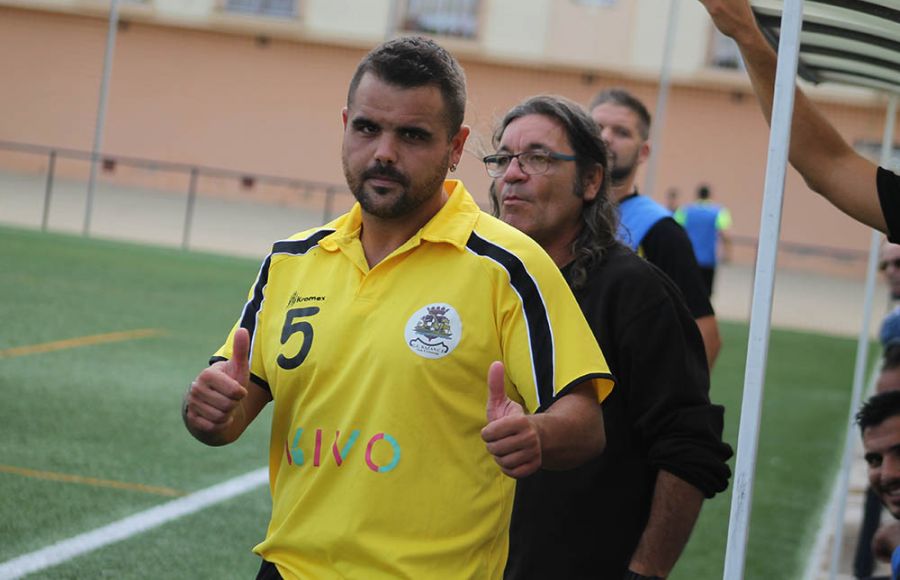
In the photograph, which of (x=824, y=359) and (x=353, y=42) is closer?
(x=824, y=359)

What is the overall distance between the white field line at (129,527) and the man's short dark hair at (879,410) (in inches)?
139

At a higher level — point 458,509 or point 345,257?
point 345,257

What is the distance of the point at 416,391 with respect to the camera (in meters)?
2.91

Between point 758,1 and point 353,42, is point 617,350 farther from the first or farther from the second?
point 353,42

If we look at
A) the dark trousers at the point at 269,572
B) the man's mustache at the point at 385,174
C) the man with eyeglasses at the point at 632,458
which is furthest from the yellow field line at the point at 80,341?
the man's mustache at the point at 385,174

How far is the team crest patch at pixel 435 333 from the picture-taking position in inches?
115

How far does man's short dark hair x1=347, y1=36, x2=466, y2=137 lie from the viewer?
3.06 meters

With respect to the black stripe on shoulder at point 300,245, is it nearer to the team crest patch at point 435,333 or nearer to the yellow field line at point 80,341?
the team crest patch at point 435,333

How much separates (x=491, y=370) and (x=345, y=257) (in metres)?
0.60

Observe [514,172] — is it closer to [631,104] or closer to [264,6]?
[631,104]

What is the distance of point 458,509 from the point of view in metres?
2.91

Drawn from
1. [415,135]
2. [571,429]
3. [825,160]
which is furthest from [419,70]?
[825,160]

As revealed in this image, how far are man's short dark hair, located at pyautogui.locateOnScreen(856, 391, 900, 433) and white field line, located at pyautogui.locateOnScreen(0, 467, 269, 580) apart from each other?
352 centimetres

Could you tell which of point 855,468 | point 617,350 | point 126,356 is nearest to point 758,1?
point 617,350
